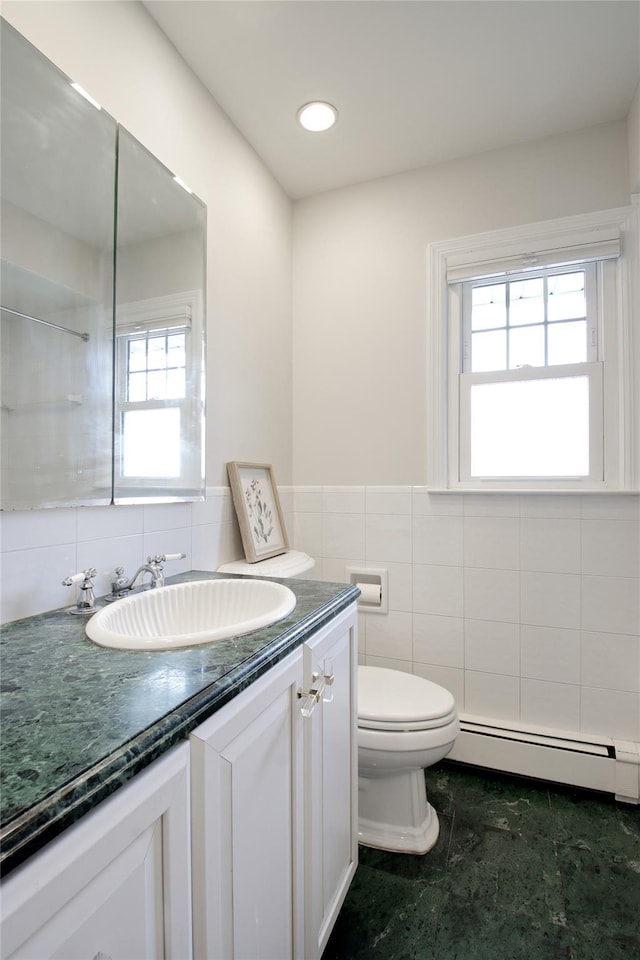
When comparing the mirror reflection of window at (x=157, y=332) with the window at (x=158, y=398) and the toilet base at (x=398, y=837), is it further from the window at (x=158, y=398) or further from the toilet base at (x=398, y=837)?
the toilet base at (x=398, y=837)

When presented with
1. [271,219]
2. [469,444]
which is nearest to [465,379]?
[469,444]

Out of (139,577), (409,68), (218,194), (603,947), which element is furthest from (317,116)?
(603,947)

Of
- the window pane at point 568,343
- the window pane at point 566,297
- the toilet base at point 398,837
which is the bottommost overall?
the toilet base at point 398,837

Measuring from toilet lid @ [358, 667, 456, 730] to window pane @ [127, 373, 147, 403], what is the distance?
1.17 m

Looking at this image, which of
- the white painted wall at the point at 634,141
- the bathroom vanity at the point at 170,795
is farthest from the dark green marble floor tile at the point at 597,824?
the white painted wall at the point at 634,141

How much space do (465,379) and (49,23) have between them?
171cm

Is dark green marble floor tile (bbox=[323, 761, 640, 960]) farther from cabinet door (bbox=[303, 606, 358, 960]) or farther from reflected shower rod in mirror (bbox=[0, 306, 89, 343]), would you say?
reflected shower rod in mirror (bbox=[0, 306, 89, 343])

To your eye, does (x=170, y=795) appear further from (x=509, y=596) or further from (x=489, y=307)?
(x=489, y=307)

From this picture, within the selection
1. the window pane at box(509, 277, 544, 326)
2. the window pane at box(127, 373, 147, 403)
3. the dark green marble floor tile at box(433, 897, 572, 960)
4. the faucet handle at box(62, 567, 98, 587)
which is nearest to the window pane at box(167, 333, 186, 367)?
the window pane at box(127, 373, 147, 403)

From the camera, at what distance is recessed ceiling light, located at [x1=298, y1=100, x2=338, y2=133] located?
5.73 ft

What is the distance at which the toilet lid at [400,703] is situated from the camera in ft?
4.71

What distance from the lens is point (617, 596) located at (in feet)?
5.81

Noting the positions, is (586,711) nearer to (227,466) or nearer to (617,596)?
(617,596)

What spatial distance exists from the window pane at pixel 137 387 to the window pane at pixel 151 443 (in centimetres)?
4
